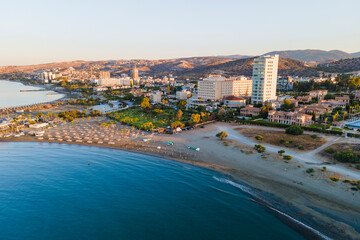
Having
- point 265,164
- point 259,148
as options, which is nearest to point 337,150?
point 259,148

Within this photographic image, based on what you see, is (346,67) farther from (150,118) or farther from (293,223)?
(293,223)

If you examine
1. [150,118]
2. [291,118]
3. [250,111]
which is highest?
[291,118]

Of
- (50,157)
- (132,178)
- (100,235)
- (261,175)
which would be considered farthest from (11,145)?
(261,175)

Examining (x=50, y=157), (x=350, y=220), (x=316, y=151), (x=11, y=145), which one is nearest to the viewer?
(x=350, y=220)

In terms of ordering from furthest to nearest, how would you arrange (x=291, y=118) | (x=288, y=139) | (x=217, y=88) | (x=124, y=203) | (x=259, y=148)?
(x=217, y=88) < (x=291, y=118) < (x=288, y=139) < (x=259, y=148) < (x=124, y=203)

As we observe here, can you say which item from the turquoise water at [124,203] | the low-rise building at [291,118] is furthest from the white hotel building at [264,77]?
the turquoise water at [124,203]

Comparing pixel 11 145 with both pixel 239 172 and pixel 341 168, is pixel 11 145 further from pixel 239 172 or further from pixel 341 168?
pixel 341 168

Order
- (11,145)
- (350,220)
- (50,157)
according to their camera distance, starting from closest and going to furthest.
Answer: (350,220), (50,157), (11,145)
